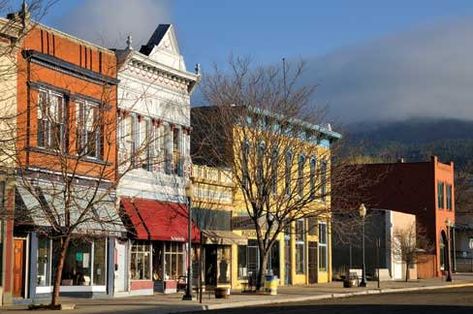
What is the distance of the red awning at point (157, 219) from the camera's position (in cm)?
3619

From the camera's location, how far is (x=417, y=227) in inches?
2938

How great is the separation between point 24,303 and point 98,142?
23.1ft

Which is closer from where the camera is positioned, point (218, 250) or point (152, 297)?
point (152, 297)

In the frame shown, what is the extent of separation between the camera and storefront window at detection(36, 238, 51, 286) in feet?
105

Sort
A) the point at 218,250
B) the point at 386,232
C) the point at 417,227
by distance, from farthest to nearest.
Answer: the point at 417,227 < the point at 386,232 < the point at 218,250

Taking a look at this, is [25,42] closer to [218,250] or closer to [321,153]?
[218,250]

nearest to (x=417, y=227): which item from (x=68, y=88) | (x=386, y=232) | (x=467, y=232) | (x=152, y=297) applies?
(x=386, y=232)

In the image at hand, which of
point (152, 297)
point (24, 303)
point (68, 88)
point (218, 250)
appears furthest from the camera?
point (218, 250)

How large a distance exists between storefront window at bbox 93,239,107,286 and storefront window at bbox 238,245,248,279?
39.6ft

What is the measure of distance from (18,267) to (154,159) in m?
9.09

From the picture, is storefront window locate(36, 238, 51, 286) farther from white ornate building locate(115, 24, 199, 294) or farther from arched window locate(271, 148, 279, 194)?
arched window locate(271, 148, 279, 194)

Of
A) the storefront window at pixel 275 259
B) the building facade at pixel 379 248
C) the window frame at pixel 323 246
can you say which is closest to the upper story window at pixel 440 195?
the building facade at pixel 379 248

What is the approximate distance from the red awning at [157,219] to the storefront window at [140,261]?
1063mm

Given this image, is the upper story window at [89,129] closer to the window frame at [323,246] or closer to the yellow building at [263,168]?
the yellow building at [263,168]
